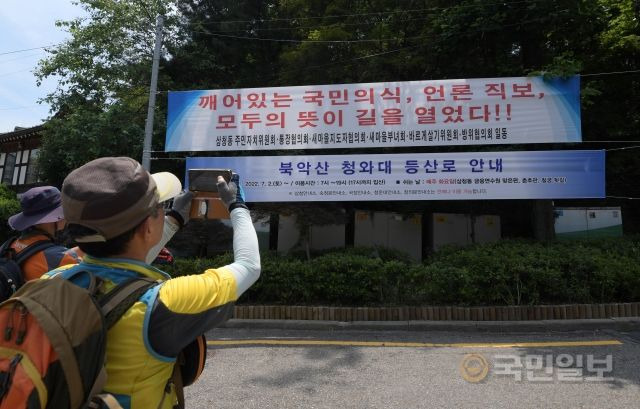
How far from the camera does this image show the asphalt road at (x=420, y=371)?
387 cm

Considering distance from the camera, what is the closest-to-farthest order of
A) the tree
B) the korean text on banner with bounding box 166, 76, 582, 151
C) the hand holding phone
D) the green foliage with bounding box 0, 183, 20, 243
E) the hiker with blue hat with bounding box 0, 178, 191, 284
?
1. the hand holding phone
2. the hiker with blue hat with bounding box 0, 178, 191, 284
3. the korean text on banner with bounding box 166, 76, 582, 151
4. the tree
5. the green foliage with bounding box 0, 183, 20, 243

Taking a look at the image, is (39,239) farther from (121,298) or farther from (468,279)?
(468,279)

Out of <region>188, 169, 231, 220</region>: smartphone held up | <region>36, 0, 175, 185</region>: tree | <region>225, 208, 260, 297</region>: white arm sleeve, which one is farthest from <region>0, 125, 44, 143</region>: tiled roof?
<region>225, 208, 260, 297</region>: white arm sleeve

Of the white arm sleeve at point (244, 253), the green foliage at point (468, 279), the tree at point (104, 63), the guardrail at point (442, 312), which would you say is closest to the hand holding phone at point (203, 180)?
the white arm sleeve at point (244, 253)

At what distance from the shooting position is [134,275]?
1.25 metres

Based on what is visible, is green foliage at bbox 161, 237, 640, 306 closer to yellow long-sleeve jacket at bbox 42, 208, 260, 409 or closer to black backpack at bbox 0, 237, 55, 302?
black backpack at bbox 0, 237, 55, 302

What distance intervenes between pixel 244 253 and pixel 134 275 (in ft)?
1.08

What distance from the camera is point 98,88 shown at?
1323cm

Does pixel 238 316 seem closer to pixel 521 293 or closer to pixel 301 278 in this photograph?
pixel 301 278

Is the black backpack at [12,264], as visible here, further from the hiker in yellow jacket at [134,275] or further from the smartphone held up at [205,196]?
the hiker in yellow jacket at [134,275]

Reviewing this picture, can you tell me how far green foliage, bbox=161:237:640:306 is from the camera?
260 inches

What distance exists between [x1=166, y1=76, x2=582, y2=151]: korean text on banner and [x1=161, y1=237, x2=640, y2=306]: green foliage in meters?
2.41

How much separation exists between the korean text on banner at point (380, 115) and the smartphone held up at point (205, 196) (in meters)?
7.24

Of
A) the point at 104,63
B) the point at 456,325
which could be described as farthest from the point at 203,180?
the point at 104,63
